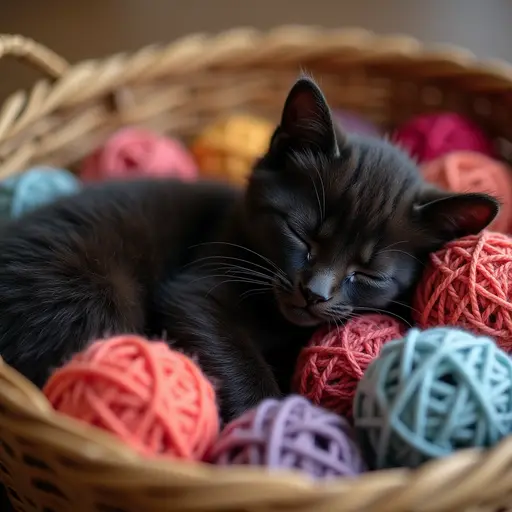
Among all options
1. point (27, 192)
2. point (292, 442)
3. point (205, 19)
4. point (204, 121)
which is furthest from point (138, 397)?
point (205, 19)

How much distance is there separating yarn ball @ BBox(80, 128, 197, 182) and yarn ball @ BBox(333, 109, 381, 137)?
1.47ft

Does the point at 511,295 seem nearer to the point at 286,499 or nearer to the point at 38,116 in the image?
the point at 286,499

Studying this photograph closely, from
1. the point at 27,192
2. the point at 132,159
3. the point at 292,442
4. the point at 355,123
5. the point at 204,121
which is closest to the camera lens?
the point at 292,442

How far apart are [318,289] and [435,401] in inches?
11.9

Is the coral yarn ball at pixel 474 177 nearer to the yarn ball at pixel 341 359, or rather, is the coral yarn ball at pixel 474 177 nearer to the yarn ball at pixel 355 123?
the yarn ball at pixel 355 123

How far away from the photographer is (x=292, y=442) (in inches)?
31.9

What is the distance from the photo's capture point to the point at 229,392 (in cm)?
109

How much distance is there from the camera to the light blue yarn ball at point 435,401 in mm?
826

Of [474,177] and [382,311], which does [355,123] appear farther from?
[382,311]

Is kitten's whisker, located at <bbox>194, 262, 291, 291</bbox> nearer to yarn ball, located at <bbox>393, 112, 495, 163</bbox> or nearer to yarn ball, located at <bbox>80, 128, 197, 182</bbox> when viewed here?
yarn ball, located at <bbox>80, 128, 197, 182</bbox>

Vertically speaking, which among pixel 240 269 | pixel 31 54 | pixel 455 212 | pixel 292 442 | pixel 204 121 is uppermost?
pixel 31 54

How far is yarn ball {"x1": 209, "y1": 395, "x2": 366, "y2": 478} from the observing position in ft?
2.65

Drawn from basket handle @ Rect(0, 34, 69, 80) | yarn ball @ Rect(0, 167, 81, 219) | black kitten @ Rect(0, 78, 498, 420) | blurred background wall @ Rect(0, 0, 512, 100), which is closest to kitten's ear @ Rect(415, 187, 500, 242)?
black kitten @ Rect(0, 78, 498, 420)

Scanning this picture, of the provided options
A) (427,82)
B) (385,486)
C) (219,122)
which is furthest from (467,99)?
(385,486)
